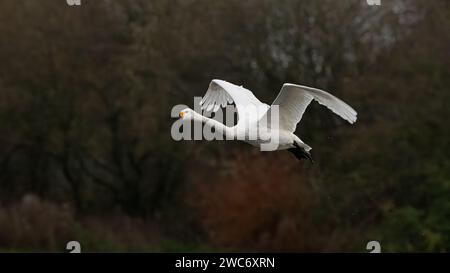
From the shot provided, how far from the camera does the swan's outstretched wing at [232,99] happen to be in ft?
44.7

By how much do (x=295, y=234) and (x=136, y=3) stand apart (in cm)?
671

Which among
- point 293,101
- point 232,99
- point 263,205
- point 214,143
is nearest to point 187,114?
point 293,101

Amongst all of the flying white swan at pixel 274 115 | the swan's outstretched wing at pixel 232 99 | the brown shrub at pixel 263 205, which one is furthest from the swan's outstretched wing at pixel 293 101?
the brown shrub at pixel 263 205

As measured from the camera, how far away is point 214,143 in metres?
24.1

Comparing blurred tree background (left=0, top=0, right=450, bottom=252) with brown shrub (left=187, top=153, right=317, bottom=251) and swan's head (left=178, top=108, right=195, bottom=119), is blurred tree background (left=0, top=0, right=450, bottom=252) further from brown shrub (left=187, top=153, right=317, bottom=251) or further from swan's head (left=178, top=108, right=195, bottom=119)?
swan's head (left=178, top=108, right=195, bottom=119)

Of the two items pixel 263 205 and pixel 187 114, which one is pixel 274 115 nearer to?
pixel 187 114

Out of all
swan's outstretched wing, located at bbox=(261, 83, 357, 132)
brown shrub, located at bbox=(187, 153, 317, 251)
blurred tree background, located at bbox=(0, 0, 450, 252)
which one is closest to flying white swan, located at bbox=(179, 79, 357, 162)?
swan's outstretched wing, located at bbox=(261, 83, 357, 132)

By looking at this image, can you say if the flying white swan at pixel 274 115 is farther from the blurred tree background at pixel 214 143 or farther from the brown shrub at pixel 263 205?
the blurred tree background at pixel 214 143

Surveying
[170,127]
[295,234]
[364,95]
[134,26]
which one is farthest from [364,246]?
[134,26]

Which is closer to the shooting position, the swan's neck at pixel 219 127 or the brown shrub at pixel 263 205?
the swan's neck at pixel 219 127

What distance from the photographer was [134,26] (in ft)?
81.9

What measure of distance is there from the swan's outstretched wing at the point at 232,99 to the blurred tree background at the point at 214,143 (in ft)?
24.8

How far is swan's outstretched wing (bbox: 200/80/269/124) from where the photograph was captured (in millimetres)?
13625
